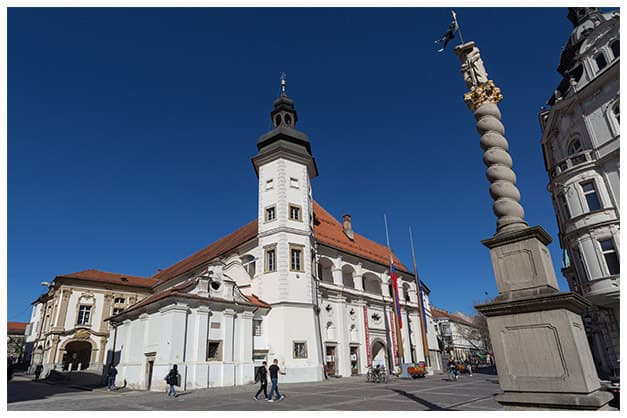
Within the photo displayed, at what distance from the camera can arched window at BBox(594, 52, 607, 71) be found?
21.2m

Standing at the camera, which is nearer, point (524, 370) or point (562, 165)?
point (524, 370)

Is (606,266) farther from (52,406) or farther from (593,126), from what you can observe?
(52,406)

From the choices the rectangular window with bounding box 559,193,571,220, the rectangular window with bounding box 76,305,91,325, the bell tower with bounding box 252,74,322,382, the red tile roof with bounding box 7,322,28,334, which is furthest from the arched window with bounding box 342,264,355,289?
the red tile roof with bounding box 7,322,28,334

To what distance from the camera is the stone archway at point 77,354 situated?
3788 centimetres

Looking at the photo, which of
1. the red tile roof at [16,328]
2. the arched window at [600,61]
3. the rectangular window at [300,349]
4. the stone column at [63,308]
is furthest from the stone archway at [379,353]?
the red tile roof at [16,328]

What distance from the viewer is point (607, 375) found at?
67.1 feet

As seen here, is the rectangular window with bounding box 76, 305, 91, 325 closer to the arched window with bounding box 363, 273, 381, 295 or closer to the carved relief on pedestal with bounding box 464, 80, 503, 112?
the arched window with bounding box 363, 273, 381, 295

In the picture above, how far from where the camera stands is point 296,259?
84.3ft

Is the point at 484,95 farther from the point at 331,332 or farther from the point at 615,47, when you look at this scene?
the point at 331,332

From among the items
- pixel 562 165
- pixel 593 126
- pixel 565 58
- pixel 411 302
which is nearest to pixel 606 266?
pixel 562 165

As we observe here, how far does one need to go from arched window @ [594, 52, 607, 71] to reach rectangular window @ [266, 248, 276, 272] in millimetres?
22469
